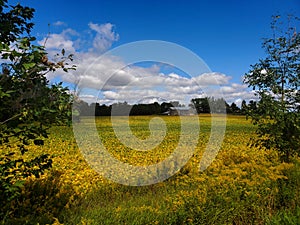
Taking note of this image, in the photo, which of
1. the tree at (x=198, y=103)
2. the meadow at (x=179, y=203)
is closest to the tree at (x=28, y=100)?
the meadow at (x=179, y=203)

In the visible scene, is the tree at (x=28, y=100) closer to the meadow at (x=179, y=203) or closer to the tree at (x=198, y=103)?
the meadow at (x=179, y=203)

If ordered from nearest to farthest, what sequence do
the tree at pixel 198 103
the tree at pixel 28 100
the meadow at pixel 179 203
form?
1. the tree at pixel 28 100
2. the meadow at pixel 179 203
3. the tree at pixel 198 103

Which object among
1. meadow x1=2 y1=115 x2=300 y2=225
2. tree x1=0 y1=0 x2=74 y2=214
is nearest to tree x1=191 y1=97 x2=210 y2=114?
meadow x1=2 y1=115 x2=300 y2=225

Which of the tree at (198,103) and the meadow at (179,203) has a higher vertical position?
the tree at (198,103)

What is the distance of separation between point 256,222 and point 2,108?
3.75m

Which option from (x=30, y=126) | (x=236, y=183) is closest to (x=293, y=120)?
(x=236, y=183)

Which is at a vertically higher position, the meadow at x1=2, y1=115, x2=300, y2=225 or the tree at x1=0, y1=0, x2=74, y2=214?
the tree at x1=0, y1=0, x2=74, y2=214

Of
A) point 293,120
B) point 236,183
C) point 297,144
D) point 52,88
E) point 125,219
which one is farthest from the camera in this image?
point 297,144

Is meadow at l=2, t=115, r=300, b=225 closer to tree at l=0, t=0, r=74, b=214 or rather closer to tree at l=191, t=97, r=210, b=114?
tree at l=0, t=0, r=74, b=214

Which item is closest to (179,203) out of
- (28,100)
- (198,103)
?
(28,100)

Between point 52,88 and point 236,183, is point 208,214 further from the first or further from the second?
point 52,88

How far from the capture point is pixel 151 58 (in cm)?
586

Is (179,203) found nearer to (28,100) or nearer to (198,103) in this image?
(28,100)

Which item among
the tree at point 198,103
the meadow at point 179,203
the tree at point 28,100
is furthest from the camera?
the tree at point 198,103
